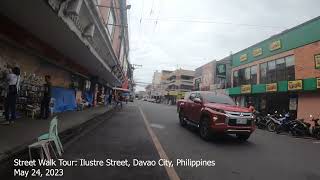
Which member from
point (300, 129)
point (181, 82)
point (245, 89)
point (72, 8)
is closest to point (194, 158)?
point (72, 8)

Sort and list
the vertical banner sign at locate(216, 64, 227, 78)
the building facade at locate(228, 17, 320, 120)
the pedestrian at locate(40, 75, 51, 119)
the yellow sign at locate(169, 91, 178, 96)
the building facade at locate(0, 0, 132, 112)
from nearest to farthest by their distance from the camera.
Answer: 1. the building facade at locate(0, 0, 132, 112)
2. the pedestrian at locate(40, 75, 51, 119)
3. the building facade at locate(228, 17, 320, 120)
4. the vertical banner sign at locate(216, 64, 227, 78)
5. the yellow sign at locate(169, 91, 178, 96)

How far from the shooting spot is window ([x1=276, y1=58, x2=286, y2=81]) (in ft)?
90.4

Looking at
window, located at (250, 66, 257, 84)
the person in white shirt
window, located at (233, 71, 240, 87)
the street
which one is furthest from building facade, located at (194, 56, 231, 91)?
the person in white shirt

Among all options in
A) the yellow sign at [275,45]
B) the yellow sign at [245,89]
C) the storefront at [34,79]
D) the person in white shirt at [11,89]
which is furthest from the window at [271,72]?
the person in white shirt at [11,89]

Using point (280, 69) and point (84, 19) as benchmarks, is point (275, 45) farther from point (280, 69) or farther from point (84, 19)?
point (84, 19)

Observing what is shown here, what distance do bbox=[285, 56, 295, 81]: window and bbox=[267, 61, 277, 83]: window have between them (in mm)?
2139

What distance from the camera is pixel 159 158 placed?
7488 millimetres

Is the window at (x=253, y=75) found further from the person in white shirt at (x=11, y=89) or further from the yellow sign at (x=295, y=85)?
the person in white shirt at (x=11, y=89)

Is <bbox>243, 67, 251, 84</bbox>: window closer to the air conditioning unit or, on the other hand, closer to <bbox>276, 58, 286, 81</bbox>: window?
<bbox>276, 58, 286, 81</bbox>: window

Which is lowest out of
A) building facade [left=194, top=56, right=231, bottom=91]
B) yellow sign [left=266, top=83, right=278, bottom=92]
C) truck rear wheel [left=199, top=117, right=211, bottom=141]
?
truck rear wheel [left=199, top=117, right=211, bottom=141]

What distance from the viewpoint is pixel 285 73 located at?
89.4ft

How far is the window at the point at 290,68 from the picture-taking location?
26062 millimetres

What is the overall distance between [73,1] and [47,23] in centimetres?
112

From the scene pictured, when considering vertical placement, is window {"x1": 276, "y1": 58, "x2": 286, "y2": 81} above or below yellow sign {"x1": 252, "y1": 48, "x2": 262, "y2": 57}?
below
